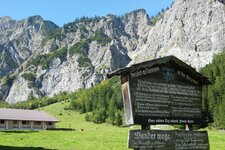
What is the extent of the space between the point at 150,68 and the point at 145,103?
6.10ft

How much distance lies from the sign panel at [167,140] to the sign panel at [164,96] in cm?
53

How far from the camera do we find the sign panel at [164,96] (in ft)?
58.0

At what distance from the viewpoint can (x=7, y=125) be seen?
10469cm

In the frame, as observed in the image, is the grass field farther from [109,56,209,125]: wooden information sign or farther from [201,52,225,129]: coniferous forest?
[201,52,225,129]: coniferous forest

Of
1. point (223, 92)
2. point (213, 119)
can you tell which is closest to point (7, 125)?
point (213, 119)

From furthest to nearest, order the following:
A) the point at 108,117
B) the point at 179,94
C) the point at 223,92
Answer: the point at 108,117, the point at 223,92, the point at 179,94

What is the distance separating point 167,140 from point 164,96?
2153 millimetres

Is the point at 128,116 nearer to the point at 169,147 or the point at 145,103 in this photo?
the point at 145,103

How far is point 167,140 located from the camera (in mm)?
18594

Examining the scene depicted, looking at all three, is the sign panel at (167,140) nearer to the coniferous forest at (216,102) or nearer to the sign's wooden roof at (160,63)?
the sign's wooden roof at (160,63)

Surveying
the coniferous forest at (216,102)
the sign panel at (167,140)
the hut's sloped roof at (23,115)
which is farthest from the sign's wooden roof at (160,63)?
the coniferous forest at (216,102)

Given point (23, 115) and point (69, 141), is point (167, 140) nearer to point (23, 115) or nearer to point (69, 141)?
point (69, 141)

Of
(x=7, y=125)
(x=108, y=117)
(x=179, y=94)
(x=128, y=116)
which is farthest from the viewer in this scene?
(x=108, y=117)

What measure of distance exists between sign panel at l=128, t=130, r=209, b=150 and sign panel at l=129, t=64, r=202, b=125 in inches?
21.0
